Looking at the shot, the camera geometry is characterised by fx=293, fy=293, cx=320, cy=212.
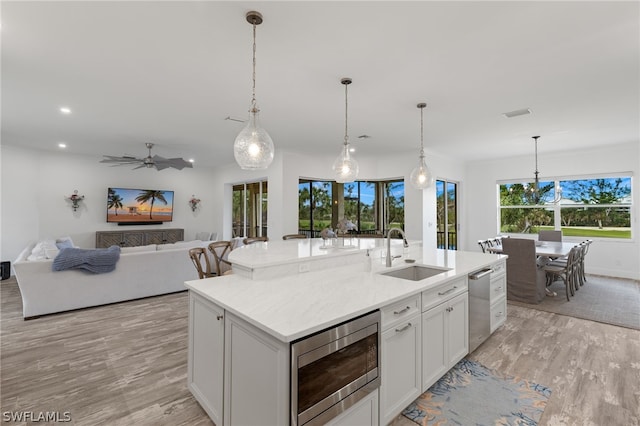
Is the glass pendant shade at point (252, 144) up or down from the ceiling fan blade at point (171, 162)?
down

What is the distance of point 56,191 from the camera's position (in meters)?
6.85

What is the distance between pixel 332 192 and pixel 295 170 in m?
1.28

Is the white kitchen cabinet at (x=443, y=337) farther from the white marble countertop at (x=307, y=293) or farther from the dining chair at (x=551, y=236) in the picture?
the dining chair at (x=551, y=236)

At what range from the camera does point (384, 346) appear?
68.7 inches

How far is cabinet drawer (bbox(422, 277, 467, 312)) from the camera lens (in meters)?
2.12

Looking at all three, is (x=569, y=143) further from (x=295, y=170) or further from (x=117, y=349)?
(x=117, y=349)

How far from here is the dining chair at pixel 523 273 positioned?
4.36m

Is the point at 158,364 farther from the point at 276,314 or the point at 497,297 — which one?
the point at 497,297

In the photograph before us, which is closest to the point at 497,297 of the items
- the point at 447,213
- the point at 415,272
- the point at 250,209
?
the point at 415,272

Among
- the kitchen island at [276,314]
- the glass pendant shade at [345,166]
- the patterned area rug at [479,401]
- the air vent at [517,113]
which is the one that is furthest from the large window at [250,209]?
the patterned area rug at [479,401]

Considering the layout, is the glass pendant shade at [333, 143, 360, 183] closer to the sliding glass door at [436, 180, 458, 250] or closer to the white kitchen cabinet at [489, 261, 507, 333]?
the white kitchen cabinet at [489, 261, 507, 333]

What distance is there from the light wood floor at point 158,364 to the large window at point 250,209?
396cm

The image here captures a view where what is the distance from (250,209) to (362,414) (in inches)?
282

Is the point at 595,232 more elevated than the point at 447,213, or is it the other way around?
the point at 447,213
